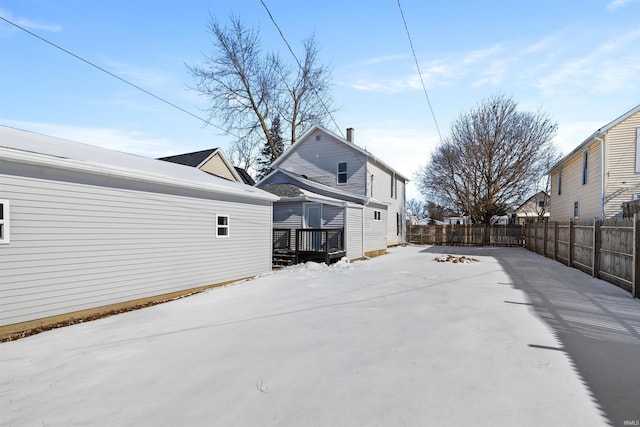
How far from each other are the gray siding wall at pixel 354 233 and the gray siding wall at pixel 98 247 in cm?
641

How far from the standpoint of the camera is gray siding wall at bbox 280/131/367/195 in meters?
18.3

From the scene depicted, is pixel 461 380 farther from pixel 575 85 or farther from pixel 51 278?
pixel 575 85

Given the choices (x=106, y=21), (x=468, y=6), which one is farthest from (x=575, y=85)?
Answer: (x=106, y=21)

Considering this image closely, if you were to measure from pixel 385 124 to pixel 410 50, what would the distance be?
5.24 metres

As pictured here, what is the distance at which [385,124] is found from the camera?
52.8 ft

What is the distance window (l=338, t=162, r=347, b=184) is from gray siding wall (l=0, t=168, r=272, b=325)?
10.6 meters

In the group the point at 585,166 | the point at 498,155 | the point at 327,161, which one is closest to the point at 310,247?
the point at 327,161

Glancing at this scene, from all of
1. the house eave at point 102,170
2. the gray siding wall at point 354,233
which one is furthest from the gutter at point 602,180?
the house eave at point 102,170

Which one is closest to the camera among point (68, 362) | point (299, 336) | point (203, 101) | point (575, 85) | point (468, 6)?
point (68, 362)

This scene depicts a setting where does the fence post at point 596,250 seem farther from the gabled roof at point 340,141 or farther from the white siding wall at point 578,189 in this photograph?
the gabled roof at point 340,141

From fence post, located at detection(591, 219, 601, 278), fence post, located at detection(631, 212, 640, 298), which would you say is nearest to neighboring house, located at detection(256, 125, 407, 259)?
fence post, located at detection(591, 219, 601, 278)

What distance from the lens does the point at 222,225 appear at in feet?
29.7

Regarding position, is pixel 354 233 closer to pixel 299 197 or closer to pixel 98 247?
pixel 299 197

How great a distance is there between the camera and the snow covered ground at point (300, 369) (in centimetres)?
283
